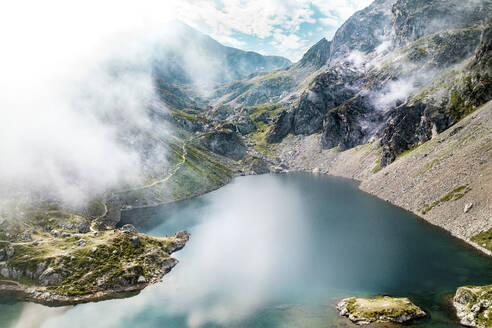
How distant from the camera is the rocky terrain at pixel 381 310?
54.6 meters

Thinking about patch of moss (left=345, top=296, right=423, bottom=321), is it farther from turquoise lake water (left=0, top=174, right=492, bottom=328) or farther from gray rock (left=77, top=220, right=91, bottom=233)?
gray rock (left=77, top=220, right=91, bottom=233)

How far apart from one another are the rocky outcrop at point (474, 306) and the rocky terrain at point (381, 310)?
6.77m

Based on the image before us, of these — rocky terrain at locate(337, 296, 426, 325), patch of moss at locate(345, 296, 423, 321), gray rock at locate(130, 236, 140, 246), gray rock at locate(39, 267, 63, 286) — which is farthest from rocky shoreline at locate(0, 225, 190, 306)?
patch of moss at locate(345, 296, 423, 321)

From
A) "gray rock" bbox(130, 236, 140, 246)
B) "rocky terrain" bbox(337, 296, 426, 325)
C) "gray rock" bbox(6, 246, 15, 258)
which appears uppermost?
"gray rock" bbox(130, 236, 140, 246)

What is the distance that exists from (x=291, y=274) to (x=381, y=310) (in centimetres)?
2493

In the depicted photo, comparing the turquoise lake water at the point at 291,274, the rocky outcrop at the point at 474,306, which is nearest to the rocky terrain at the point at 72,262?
the turquoise lake water at the point at 291,274

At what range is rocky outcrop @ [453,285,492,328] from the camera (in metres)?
50.9

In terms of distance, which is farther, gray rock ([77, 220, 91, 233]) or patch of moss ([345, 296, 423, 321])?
gray rock ([77, 220, 91, 233])

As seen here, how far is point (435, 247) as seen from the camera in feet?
274

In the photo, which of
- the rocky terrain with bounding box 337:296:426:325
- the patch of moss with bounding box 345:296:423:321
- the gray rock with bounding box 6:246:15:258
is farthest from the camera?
the gray rock with bounding box 6:246:15:258

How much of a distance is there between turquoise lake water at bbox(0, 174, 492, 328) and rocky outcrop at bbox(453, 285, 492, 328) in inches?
74.3

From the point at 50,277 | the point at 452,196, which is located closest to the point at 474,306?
the point at 452,196

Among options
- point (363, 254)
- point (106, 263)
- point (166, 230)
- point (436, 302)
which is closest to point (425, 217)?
point (363, 254)

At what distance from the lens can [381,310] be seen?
56094 mm
